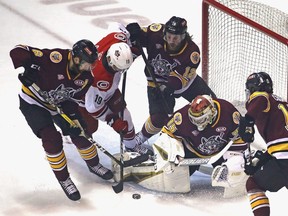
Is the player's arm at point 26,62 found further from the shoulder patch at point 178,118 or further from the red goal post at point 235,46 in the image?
the red goal post at point 235,46

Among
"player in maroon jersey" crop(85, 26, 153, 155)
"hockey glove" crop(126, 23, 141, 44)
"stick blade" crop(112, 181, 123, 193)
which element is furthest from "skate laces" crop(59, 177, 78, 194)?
"hockey glove" crop(126, 23, 141, 44)

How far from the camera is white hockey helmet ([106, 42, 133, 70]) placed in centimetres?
423

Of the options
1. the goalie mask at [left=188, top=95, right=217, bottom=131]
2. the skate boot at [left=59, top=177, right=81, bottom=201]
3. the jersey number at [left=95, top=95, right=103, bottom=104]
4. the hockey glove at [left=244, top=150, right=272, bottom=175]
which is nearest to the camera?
the hockey glove at [left=244, top=150, right=272, bottom=175]

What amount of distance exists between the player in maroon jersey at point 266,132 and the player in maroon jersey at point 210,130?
234 millimetres

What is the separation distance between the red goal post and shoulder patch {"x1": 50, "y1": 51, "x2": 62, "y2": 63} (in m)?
1.27

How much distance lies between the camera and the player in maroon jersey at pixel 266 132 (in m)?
3.67

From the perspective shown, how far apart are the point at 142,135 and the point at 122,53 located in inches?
28.3

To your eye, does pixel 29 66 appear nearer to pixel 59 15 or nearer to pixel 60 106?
pixel 60 106

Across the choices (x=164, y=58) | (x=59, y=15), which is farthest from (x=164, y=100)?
(x=59, y=15)

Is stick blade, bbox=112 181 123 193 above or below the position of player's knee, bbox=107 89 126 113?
below

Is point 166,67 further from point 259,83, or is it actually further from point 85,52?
point 259,83

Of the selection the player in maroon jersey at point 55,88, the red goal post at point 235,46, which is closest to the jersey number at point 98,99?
the player in maroon jersey at point 55,88

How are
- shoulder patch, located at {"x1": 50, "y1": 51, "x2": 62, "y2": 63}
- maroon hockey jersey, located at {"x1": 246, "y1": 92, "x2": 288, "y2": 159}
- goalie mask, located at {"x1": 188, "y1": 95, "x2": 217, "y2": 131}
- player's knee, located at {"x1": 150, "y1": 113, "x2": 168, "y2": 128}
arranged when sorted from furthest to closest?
player's knee, located at {"x1": 150, "y1": 113, "x2": 168, "y2": 128} → shoulder patch, located at {"x1": 50, "y1": 51, "x2": 62, "y2": 63} → goalie mask, located at {"x1": 188, "y1": 95, "x2": 217, "y2": 131} → maroon hockey jersey, located at {"x1": 246, "y1": 92, "x2": 288, "y2": 159}

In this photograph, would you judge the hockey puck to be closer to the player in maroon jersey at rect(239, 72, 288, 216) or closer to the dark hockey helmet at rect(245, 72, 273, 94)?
the player in maroon jersey at rect(239, 72, 288, 216)
